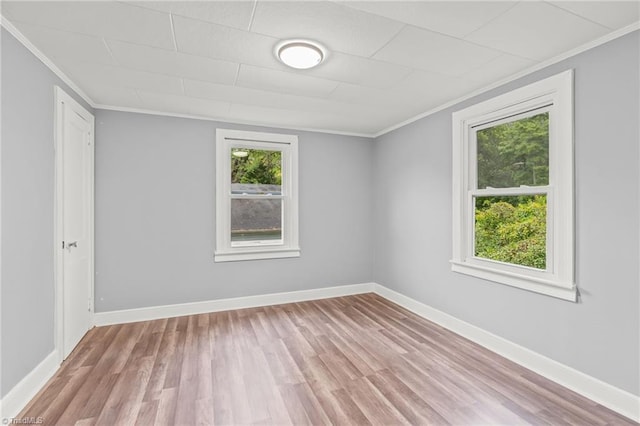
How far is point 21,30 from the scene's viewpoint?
6.34 ft

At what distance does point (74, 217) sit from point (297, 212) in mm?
2514

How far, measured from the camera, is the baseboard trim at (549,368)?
196 centimetres

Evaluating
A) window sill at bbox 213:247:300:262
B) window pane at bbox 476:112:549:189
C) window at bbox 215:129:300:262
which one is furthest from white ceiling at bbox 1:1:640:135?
window sill at bbox 213:247:300:262

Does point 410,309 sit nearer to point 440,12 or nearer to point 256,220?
point 256,220

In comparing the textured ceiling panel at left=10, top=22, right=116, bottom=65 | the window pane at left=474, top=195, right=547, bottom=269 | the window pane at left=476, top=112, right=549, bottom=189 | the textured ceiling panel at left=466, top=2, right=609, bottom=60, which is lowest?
the window pane at left=474, top=195, right=547, bottom=269

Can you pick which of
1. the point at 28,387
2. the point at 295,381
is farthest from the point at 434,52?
the point at 28,387

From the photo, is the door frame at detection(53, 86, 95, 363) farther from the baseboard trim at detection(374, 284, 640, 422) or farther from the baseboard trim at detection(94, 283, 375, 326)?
the baseboard trim at detection(374, 284, 640, 422)

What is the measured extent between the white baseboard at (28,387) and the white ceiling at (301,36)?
2337 mm

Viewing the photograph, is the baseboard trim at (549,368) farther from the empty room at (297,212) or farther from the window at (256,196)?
the window at (256,196)

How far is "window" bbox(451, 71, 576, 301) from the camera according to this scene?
2301 millimetres

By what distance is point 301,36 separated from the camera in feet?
6.64

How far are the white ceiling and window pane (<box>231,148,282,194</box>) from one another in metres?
0.98

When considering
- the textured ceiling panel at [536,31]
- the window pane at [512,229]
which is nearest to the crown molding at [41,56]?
the textured ceiling panel at [536,31]

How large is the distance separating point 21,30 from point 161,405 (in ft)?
8.71
